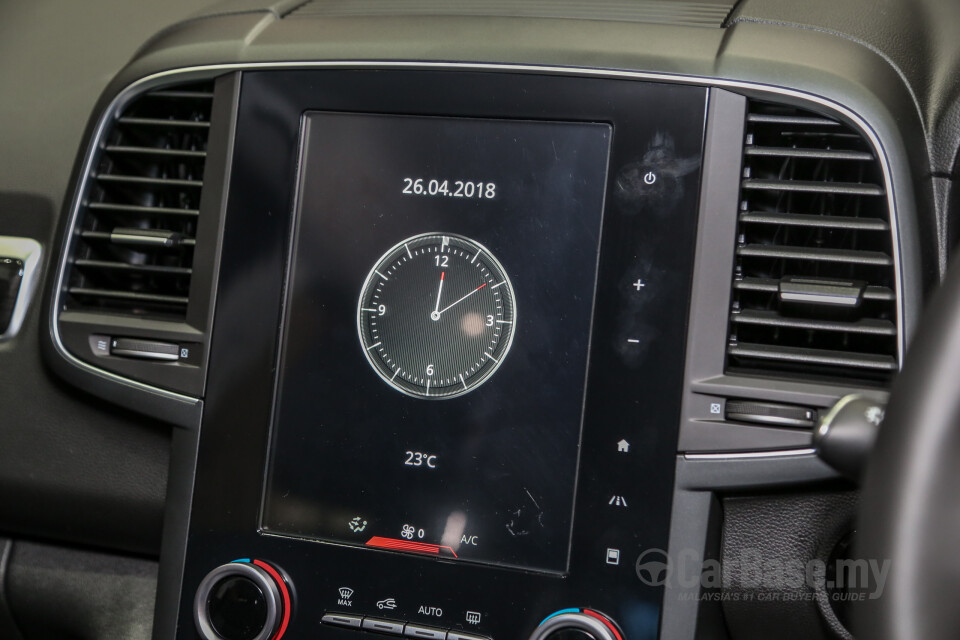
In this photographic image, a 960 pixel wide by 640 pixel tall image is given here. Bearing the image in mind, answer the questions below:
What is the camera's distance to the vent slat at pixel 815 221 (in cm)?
128

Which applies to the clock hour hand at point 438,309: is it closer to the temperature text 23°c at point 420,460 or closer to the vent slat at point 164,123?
the temperature text 23°c at point 420,460

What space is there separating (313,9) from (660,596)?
1.05 meters

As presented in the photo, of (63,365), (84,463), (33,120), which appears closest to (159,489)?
(84,463)

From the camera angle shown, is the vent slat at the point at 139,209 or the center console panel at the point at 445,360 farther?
the vent slat at the point at 139,209

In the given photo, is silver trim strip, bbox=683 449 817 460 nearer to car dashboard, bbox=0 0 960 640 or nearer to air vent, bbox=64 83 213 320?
car dashboard, bbox=0 0 960 640

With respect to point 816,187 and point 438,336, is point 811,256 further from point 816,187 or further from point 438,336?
point 438,336

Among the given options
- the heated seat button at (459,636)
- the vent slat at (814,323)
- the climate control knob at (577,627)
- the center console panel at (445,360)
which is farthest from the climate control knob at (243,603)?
the vent slat at (814,323)

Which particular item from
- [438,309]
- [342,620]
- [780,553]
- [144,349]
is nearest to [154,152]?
[144,349]

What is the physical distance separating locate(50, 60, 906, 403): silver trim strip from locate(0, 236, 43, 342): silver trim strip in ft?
0.36

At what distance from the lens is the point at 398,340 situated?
1395 millimetres

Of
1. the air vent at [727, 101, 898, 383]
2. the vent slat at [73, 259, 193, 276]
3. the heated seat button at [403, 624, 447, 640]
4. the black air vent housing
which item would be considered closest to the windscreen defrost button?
the black air vent housing

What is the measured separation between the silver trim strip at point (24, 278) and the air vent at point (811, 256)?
44.0 inches

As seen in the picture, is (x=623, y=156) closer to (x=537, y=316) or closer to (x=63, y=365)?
(x=537, y=316)

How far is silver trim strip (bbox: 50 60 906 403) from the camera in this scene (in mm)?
1275
